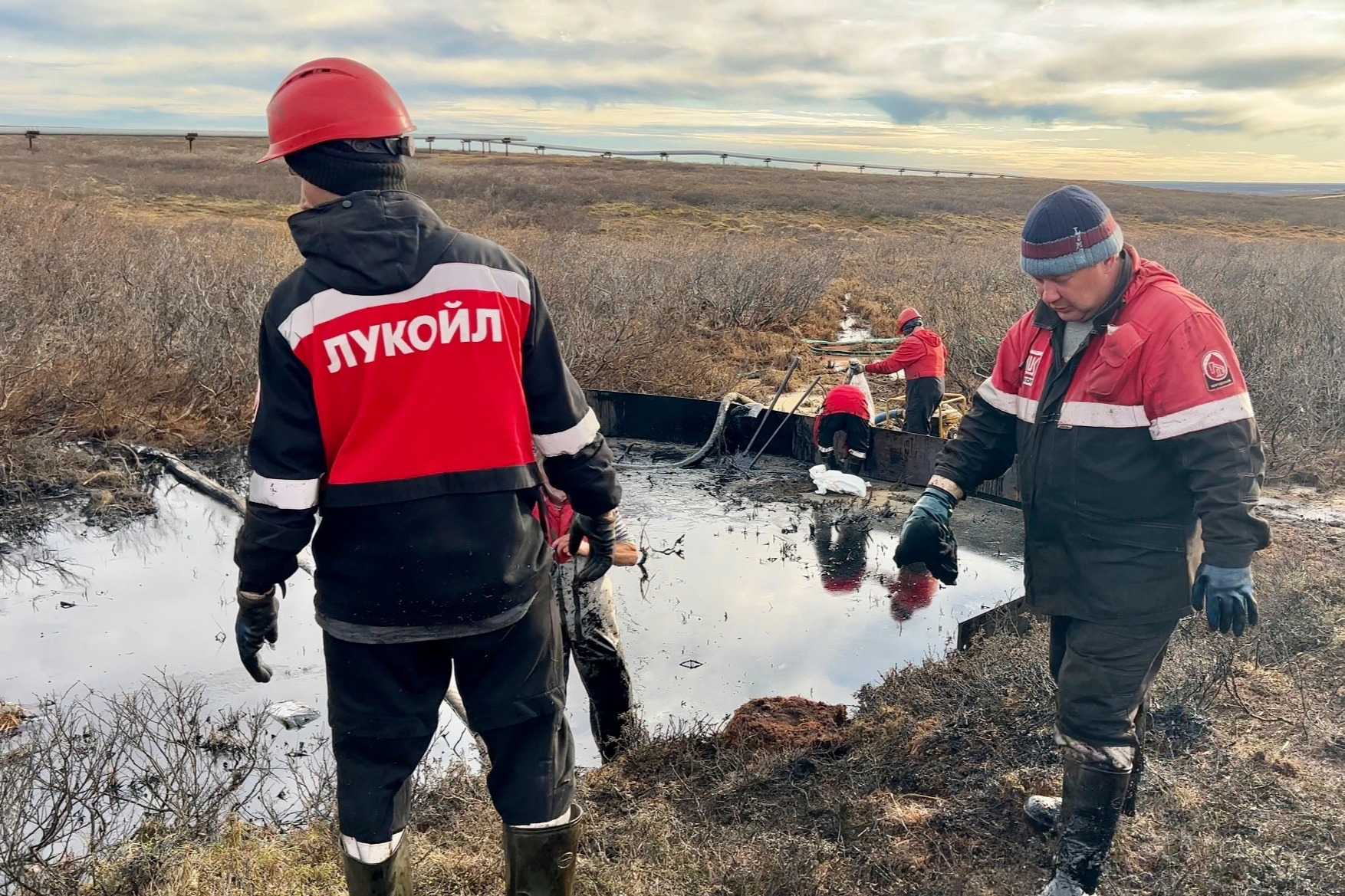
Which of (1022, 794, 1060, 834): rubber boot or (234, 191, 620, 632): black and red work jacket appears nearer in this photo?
(234, 191, 620, 632): black and red work jacket

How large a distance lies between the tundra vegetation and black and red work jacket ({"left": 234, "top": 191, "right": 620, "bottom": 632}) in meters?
1.30

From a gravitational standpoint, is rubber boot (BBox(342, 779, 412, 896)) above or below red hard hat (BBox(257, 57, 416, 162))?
below

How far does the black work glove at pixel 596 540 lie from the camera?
2.47 metres

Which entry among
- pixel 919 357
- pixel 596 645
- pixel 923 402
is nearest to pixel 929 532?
pixel 596 645

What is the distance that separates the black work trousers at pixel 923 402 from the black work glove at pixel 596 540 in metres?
6.81

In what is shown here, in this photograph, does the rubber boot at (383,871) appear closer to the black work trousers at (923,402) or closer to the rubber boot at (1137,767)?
the rubber boot at (1137,767)

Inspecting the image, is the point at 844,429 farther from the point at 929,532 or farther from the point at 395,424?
the point at 395,424

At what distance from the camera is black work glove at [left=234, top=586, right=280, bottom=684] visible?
2.20 metres

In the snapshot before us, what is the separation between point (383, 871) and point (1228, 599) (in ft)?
6.86

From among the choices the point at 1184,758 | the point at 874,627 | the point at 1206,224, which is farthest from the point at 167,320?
the point at 1206,224

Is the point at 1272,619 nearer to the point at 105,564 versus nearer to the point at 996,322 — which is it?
the point at 105,564

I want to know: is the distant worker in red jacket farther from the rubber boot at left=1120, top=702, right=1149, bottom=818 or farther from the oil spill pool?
the rubber boot at left=1120, top=702, right=1149, bottom=818

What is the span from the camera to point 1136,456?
2.53 m

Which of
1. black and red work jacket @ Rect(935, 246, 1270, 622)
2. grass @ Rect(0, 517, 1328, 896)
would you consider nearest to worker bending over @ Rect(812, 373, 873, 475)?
grass @ Rect(0, 517, 1328, 896)
